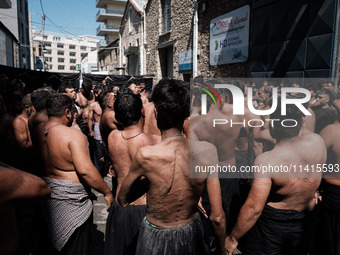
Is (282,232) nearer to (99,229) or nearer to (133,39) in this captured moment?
(99,229)

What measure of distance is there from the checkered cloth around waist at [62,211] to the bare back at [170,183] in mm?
968

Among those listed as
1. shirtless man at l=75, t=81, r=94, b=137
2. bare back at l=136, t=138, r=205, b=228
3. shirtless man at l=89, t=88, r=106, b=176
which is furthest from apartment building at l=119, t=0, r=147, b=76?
bare back at l=136, t=138, r=205, b=228

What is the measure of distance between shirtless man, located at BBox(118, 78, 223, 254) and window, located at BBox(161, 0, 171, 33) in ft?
52.4

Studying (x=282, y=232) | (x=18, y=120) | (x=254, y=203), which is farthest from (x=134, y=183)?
(x=18, y=120)

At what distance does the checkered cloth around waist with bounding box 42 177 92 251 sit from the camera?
256 centimetres

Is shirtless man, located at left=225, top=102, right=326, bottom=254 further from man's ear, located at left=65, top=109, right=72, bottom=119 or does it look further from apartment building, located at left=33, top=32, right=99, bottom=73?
apartment building, located at left=33, top=32, right=99, bottom=73

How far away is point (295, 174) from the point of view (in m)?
2.22

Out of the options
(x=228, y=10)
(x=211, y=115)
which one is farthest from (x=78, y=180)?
(x=228, y=10)

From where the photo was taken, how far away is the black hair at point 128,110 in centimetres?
263

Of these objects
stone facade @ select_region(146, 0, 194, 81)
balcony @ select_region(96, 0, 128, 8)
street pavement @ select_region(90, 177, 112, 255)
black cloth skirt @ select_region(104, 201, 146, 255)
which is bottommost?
street pavement @ select_region(90, 177, 112, 255)

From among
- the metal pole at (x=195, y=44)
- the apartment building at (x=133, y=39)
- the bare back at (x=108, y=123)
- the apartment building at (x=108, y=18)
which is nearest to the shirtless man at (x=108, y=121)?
the bare back at (x=108, y=123)

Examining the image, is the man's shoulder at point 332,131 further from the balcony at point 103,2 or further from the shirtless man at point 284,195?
the balcony at point 103,2

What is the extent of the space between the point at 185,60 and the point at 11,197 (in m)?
13.6

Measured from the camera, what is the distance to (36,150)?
2.83m
